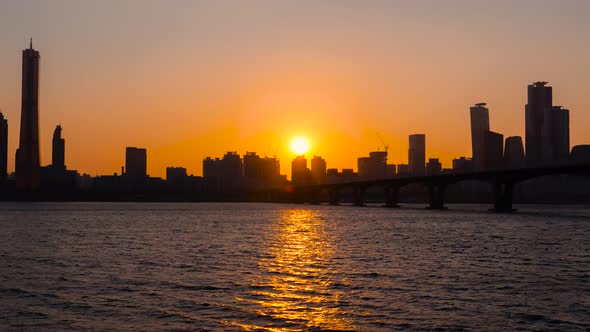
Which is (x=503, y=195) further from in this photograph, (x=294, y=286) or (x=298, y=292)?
(x=298, y=292)

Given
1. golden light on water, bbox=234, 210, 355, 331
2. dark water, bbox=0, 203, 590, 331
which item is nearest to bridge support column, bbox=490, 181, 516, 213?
dark water, bbox=0, 203, 590, 331

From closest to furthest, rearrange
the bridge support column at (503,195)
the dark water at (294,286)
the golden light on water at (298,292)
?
1. the dark water at (294,286)
2. the golden light on water at (298,292)
3. the bridge support column at (503,195)

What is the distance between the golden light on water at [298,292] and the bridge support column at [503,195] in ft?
335

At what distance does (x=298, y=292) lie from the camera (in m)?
37.7

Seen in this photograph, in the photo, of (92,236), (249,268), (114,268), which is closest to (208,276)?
(249,268)

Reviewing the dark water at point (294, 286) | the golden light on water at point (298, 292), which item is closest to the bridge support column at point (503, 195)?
the dark water at point (294, 286)

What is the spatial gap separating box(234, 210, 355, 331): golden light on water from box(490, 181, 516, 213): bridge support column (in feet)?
335

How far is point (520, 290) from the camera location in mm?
38188

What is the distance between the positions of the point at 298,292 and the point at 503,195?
13123 centimetres

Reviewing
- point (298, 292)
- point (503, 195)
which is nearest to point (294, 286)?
point (298, 292)

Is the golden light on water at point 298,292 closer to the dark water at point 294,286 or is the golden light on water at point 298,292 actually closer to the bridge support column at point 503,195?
the dark water at point 294,286

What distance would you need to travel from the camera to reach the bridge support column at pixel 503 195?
15754cm

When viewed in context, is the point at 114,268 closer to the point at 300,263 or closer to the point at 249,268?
the point at 249,268

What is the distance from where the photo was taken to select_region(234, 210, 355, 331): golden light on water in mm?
29938
